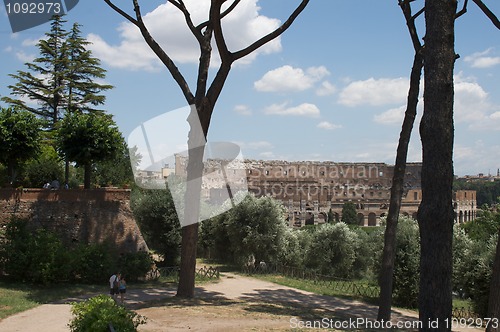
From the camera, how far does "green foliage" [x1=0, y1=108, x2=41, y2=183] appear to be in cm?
1250

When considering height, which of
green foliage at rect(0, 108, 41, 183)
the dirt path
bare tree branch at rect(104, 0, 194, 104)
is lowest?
the dirt path

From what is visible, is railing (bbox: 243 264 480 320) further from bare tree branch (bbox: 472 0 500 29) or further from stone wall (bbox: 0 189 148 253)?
bare tree branch (bbox: 472 0 500 29)

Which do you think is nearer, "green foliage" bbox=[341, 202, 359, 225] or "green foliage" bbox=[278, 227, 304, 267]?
"green foliage" bbox=[278, 227, 304, 267]

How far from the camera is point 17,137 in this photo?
12727 millimetres

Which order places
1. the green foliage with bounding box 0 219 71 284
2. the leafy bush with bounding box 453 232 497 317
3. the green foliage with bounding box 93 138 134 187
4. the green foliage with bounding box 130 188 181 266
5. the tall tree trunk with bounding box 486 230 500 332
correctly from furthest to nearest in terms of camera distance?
1. the green foliage with bounding box 93 138 134 187
2. the green foliage with bounding box 130 188 181 266
3. the leafy bush with bounding box 453 232 497 317
4. the green foliage with bounding box 0 219 71 284
5. the tall tree trunk with bounding box 486 230 500 332

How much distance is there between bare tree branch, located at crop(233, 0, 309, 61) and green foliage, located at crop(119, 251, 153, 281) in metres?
6.02

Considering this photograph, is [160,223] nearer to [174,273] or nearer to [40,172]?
[174,273]

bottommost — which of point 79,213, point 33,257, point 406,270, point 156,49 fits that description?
point 406,270

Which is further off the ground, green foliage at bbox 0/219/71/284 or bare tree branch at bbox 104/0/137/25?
bare tree branch at bbox 104/0/137/25

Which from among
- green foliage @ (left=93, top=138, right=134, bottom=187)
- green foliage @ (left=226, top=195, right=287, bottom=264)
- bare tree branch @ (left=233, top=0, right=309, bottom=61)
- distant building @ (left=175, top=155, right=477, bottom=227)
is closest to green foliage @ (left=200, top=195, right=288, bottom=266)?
green foliage @ (left=226, top=195, right=287, bottom=264)

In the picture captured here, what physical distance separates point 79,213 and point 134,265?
202cm

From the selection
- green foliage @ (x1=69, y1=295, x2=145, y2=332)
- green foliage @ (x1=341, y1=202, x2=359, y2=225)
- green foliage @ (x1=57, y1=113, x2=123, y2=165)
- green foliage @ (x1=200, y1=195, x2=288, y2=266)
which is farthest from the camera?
green foliage @ (x1=341, y1=202, x2=359, y2=225)

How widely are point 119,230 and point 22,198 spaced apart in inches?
100

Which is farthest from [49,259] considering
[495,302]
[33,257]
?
[495,302]
